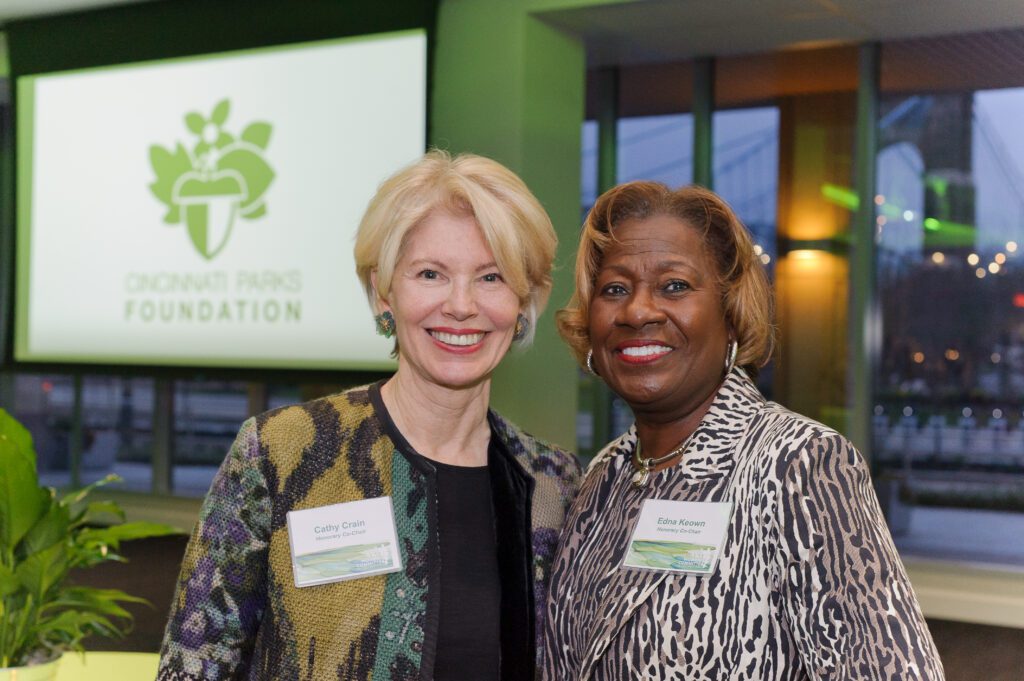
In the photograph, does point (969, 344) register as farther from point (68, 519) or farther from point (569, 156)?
point (68, 519)

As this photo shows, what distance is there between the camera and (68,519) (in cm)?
208

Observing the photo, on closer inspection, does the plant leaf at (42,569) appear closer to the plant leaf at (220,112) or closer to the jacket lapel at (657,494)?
the jacket lapel at (657,494)

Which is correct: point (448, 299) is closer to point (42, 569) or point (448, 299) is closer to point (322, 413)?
point (322, 413)

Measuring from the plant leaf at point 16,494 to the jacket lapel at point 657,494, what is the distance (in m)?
1.02

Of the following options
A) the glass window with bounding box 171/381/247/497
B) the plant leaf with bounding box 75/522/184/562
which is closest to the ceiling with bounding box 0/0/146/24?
the glass window with bounding box 171/381/247/497

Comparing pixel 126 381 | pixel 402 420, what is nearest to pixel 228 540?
pixel 402 420

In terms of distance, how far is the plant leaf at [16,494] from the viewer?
195cm

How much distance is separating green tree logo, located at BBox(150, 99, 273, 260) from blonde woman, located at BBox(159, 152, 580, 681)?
194 inches

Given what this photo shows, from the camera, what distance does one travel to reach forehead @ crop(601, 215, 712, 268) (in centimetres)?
185

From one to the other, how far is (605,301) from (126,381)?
8031mm

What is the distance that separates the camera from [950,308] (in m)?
6.96

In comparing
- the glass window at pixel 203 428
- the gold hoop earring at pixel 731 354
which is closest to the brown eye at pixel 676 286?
the gold hoop earring at pixel 731 354

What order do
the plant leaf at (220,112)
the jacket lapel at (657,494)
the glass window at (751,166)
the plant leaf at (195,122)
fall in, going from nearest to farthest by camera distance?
1. the jacket lapel at (657,494)
2. the plant leaf at (220,112)
3. the plant leaf at (195,122)
4. the glass window at (751,166)

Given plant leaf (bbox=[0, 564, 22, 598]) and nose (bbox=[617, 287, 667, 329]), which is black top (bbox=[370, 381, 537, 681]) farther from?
plant leaf (bbox=[0, 564, 22, 598])
